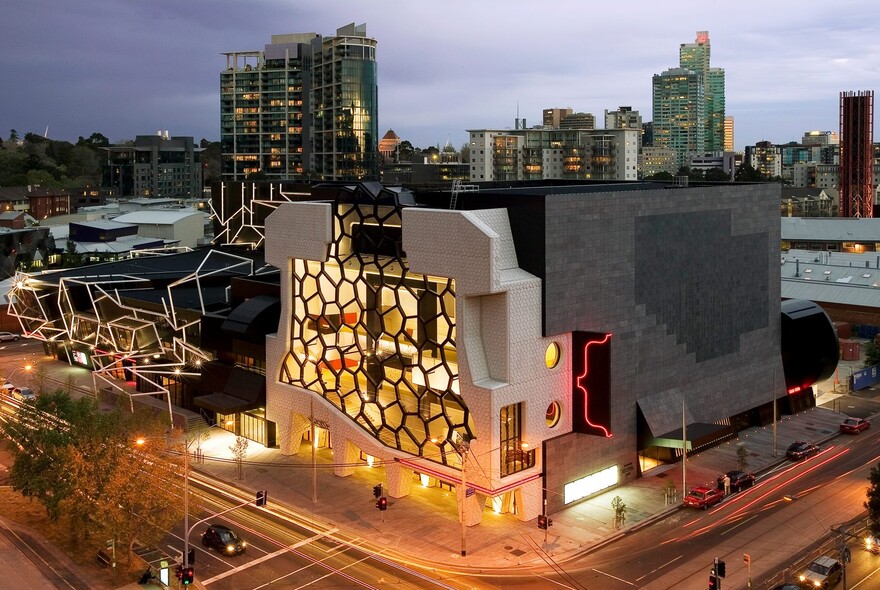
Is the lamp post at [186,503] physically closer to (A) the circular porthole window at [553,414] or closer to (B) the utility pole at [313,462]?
(B) the utility pole at [313,462]

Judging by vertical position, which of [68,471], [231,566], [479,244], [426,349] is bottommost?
[231,566]

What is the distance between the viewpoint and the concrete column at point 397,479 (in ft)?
186

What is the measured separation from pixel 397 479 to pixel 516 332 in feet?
39.5

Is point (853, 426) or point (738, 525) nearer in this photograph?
point (738, 525)

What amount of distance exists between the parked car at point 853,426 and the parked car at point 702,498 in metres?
18.9

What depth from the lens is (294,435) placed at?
65.4m

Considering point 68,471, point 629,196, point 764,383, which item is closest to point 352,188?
point 629,196

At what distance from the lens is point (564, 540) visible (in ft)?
166

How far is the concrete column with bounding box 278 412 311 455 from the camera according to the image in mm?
65375

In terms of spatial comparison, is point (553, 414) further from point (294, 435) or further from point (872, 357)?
point (872, 357)

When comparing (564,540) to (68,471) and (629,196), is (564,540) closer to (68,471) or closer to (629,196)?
(629,196)

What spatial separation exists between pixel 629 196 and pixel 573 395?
511 inches

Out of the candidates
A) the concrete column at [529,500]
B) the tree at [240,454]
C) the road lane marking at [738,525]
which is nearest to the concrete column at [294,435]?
the tree at [240,454]

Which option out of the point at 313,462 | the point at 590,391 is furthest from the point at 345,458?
the point at 590,391
